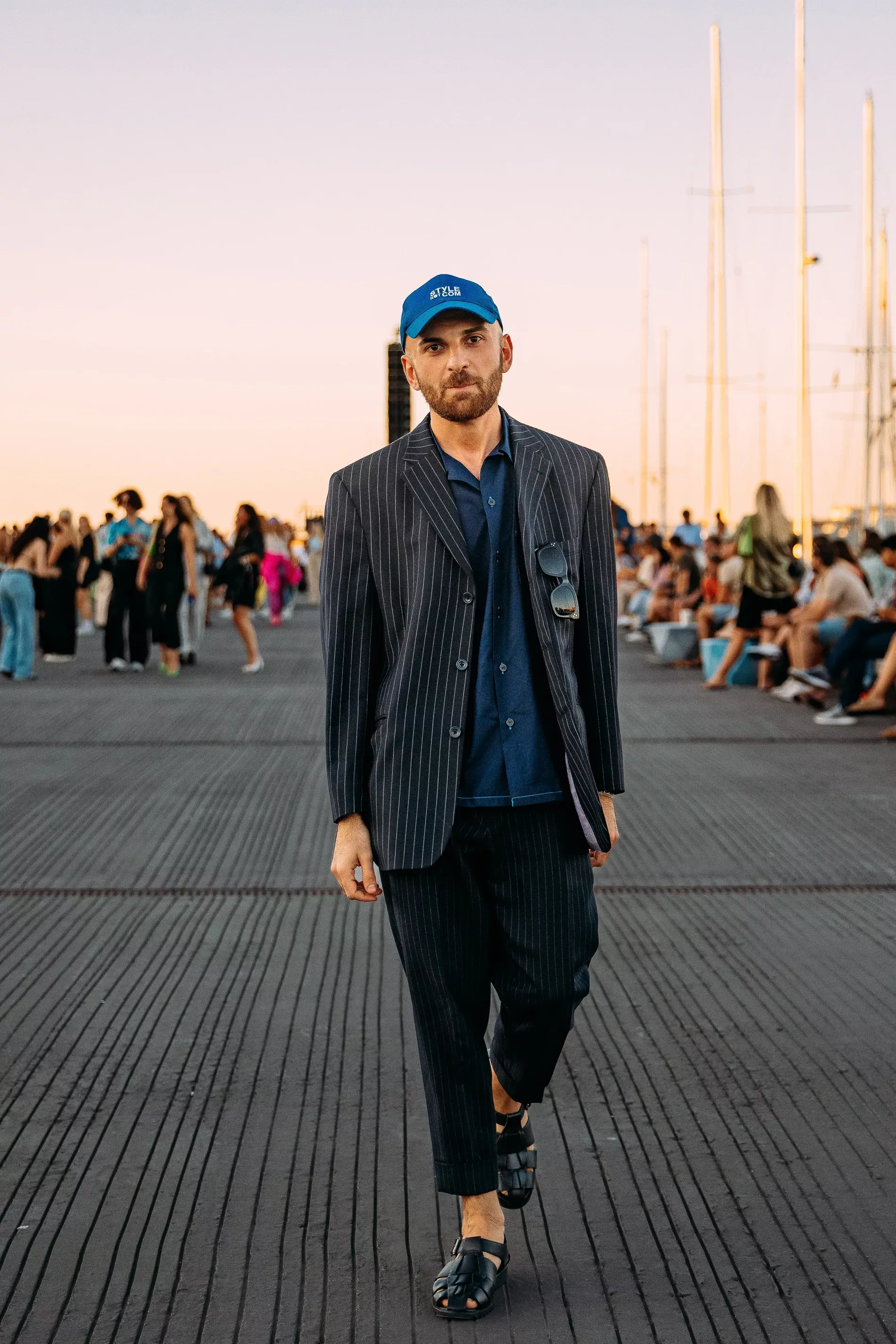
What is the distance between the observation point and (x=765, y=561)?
47.3 ft

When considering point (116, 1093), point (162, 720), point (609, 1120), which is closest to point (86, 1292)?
point (116, 1093)

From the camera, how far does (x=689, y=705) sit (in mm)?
13922

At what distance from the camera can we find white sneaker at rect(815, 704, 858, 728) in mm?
12328

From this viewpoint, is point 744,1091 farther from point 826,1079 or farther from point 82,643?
point 82,643

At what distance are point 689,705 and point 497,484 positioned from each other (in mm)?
11010

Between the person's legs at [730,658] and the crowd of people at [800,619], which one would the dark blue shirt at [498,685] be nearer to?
the crowd of people at [800,619]

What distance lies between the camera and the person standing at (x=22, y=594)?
55.1 feet

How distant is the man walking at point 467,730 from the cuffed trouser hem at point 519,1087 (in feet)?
0.17

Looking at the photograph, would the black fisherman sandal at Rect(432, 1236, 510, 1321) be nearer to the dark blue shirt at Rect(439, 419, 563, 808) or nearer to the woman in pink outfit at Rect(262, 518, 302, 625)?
the dark blue shirt at Rect(439, 419, 563, 808)

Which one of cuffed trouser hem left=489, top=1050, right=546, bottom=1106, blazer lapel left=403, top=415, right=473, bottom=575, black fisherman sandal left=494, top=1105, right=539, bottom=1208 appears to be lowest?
black fisherman sandal left=494, top=1105, right=539, bottom=1208

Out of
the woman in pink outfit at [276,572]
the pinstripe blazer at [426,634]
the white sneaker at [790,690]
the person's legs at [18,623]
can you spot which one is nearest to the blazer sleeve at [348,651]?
the pinstripe blazer at [426,634]

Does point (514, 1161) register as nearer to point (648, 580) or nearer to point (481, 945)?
point (481, 945)

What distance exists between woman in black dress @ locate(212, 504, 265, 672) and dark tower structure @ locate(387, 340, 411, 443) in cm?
797

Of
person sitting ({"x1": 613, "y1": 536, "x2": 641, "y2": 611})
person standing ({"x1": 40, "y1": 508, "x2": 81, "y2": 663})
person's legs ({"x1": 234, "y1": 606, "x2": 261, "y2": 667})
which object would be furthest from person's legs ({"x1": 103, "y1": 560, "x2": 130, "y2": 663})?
person sitting ({"x1": 613, "y1": 536, "x2": 641, "y2": 611})
